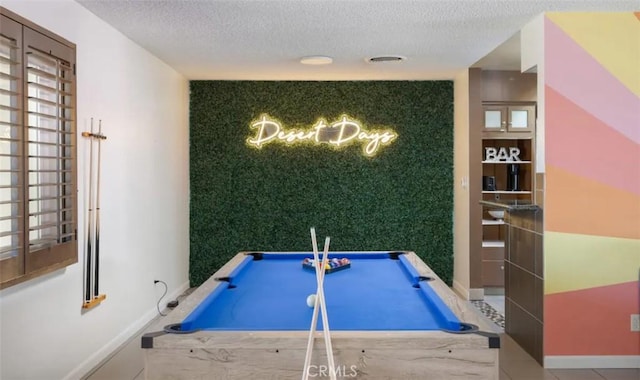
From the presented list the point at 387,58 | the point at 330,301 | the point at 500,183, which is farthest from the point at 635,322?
the point at 387,58

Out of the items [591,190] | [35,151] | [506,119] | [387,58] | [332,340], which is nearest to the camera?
[332,340]

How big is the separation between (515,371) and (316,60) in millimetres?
3287

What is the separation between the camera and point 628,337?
3.69 meters

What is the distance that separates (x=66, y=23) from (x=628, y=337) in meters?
4.37

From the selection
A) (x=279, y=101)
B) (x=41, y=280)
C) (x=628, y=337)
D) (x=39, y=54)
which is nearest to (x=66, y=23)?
(x=39, y=54)

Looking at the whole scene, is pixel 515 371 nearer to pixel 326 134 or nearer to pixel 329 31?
pixel 329 31

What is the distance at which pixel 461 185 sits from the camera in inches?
237

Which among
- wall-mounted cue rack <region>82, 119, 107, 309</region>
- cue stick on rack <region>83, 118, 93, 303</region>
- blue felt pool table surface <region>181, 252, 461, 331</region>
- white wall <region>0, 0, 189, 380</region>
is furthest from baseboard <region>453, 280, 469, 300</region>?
cue stick on rack <region>83, 118, 93, 303</region>

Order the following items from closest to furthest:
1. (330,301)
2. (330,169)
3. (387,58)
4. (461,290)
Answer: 1. (330,301)
2. (387,58)
3. (461,290)
4. (330,169)

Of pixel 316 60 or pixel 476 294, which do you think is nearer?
pixel 316 60

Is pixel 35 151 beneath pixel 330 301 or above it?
above

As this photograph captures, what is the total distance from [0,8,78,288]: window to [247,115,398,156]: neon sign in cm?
321

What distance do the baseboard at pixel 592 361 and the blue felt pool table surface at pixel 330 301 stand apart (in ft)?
4.13

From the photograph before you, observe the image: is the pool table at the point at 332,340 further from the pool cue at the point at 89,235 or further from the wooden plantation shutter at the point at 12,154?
the pool cue at the point at 89,235
